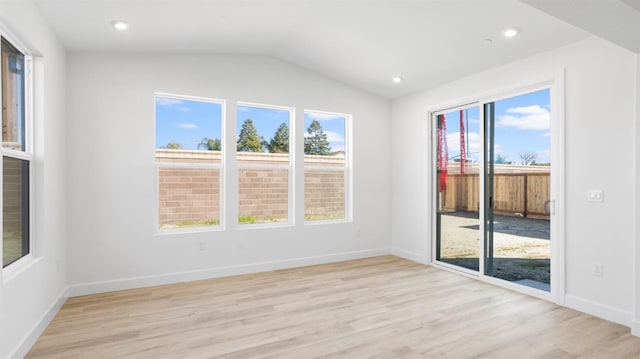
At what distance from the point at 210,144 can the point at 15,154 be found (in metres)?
2.16

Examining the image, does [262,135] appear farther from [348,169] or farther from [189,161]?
[348,169]

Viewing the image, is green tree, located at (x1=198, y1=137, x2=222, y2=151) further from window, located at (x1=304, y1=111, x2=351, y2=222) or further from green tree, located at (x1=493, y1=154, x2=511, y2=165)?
green tree, located at (x1=493, y1=154, x2=511, y2=165)

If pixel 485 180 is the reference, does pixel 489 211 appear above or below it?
below

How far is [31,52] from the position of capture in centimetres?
287

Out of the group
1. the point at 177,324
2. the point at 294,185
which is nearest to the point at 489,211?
the point at 294,185

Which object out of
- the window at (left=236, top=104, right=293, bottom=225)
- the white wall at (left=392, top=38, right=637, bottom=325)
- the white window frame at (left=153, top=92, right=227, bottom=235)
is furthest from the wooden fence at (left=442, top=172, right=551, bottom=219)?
the white window frame at (left=153, top=92, right=227, bottom=235)

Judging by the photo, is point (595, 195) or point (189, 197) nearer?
point (595, 195)

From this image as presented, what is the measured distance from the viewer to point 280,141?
199 inches

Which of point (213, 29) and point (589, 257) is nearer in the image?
point (589, 257)

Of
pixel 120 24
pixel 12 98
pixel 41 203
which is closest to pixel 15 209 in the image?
pixel 41 203

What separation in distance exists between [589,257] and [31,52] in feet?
17.3

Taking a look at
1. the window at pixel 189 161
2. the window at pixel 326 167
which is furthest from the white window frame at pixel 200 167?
the window at pixel 326 167

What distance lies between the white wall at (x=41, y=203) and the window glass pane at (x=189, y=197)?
3.33 ft

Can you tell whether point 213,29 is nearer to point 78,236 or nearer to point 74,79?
point 74,79
